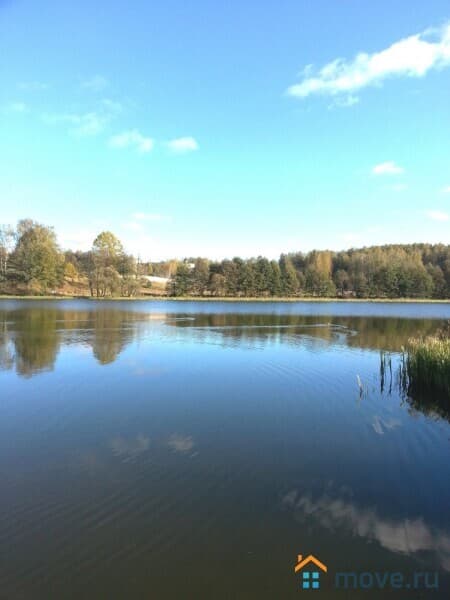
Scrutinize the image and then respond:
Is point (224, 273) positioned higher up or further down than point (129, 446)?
higher up

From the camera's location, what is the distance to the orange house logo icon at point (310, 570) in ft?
12.3

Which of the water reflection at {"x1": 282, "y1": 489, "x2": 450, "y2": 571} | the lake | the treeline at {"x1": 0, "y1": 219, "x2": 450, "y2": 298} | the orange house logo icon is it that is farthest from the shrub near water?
the treeline at {"x1": 0, "y1": 219, "x2": 450, "y2": 298}

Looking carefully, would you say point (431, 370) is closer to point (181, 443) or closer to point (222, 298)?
point (181, 443)

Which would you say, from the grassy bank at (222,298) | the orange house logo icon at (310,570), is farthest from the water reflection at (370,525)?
the grassy bank at (222,298)

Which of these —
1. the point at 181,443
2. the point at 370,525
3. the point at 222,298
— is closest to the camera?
the point at 370,525

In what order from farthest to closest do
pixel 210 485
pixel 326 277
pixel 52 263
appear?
pixel 326 277, pixel 52 263, pixel 210 485

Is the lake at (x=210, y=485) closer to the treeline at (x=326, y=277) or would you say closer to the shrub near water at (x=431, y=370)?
the shrub near water at (x=431, y=370)

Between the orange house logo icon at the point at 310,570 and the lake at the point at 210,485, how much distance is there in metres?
0.07

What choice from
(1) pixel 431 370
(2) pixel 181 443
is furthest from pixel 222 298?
(2) pixel 181 443

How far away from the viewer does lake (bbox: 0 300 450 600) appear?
386 centimetres

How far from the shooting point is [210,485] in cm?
549

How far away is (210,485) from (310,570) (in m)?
1.89

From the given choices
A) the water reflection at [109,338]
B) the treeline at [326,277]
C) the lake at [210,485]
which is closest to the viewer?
the lake at [210,485]

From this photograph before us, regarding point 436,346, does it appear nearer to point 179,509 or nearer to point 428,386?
point 428,386
